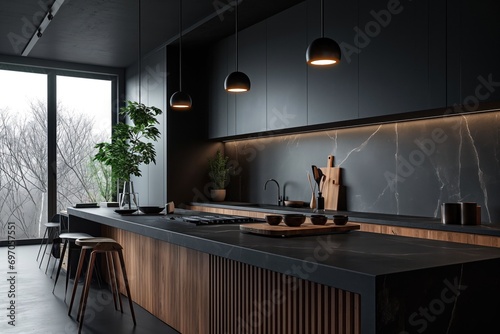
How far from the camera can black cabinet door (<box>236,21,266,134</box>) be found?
18.5ft

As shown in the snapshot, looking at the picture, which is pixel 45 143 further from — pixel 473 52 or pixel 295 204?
pixel 473 52

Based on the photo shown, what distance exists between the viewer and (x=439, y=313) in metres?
1.76

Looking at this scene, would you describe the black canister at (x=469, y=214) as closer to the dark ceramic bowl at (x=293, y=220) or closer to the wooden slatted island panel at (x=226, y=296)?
Result: the dark ceramic bowl at (x=293, y=220)

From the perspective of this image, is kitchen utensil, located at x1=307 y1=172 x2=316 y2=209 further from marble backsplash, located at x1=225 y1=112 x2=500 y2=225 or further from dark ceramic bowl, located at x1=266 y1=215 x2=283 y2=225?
dark ceramic bowl, located at x1=266 y1=215 x2=283 y2=225

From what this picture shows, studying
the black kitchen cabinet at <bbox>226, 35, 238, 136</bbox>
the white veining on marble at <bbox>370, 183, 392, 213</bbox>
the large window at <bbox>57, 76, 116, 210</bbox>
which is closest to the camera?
the white veining on marble at <bbox>370, 183, 392, 213</bbox>

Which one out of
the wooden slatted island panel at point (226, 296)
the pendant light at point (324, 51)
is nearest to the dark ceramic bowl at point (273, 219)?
the wooden slatted island panel at point (226, 296)

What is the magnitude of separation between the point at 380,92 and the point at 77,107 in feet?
18.7

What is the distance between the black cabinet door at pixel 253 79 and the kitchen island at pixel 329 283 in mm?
2509

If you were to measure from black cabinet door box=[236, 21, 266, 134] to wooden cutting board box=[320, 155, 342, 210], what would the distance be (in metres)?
0.91

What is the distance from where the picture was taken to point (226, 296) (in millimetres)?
2891

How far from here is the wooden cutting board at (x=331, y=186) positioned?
200 inches

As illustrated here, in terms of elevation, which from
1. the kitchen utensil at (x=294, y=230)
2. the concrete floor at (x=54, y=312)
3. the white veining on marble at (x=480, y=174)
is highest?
the white veining on marble at (x=480, y=174)

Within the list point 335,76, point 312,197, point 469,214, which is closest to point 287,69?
point 335,76

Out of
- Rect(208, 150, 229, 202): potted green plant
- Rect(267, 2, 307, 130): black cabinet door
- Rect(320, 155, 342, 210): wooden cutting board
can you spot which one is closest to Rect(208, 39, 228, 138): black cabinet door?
Rect(208, 150, 229, 202): potted green plant
